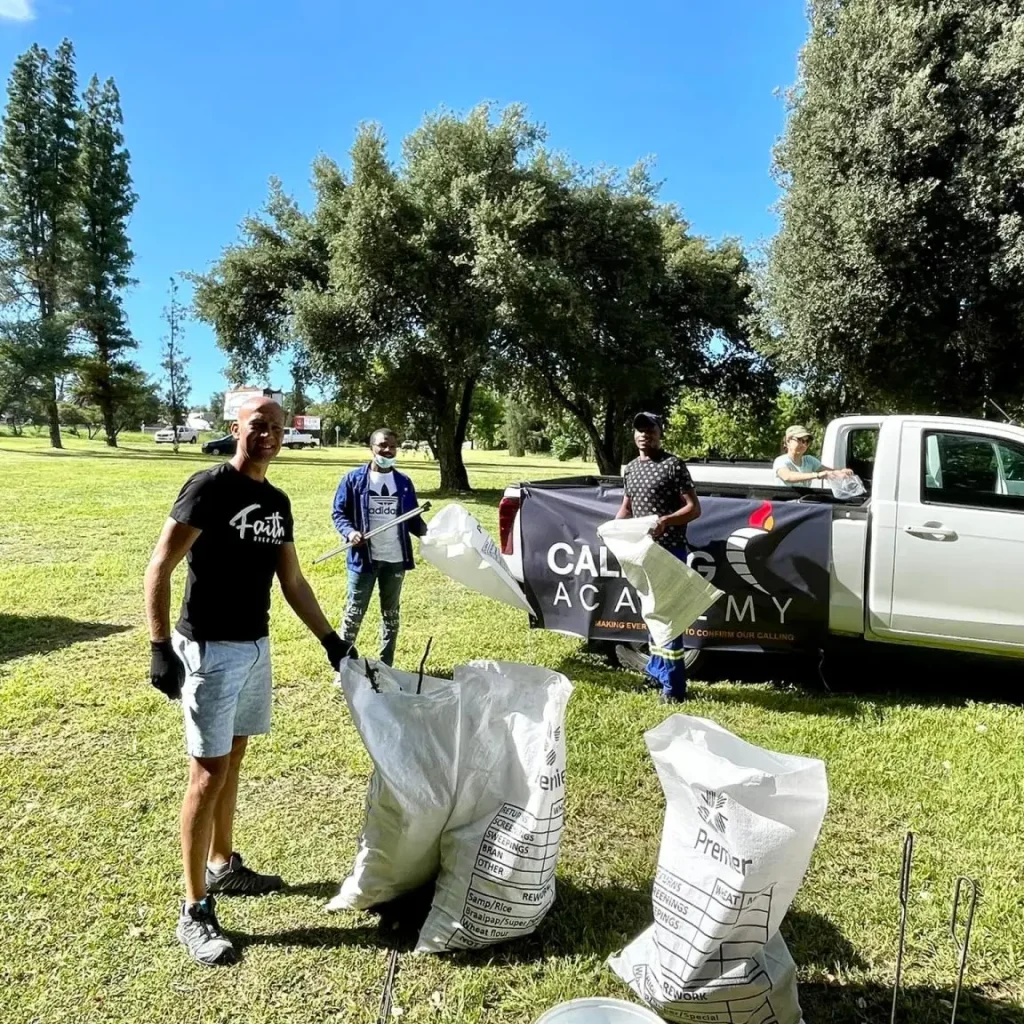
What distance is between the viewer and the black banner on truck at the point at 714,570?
4.92m

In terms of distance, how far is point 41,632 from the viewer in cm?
638

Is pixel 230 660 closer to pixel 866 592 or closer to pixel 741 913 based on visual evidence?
pixel 741 913

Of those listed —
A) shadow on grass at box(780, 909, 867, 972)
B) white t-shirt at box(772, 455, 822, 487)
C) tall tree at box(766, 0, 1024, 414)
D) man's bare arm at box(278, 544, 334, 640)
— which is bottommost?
shadow on grass at box(780, 909, 867, 972)

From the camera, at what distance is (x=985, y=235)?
12.6 m

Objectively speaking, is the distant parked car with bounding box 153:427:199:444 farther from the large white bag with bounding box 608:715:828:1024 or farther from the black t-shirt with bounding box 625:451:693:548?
the large white bag with bounding box 608:715:828:1024

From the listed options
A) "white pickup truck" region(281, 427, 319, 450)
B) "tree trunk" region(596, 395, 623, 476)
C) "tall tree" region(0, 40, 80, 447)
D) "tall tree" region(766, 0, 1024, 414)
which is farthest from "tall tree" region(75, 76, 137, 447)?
"tall tree" region(766, 0, 1024, 414)

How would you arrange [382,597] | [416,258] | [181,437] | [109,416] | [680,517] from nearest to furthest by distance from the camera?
[680,517] < [382,597] < [416,258] < [109,416] < [181,437]

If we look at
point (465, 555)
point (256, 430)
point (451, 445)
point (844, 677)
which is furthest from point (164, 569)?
point (451, 445)

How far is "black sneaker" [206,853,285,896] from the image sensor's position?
2744 mm

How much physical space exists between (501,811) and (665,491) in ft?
8.90

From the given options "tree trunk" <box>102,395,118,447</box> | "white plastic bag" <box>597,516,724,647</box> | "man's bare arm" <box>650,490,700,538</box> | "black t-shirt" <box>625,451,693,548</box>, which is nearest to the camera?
"white plastic bag" <box>597,516,724,647</box>

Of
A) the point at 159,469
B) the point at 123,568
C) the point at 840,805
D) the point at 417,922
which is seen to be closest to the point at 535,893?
the point at 417,922

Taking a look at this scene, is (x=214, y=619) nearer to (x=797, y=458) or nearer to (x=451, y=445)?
(x=797, y=458)

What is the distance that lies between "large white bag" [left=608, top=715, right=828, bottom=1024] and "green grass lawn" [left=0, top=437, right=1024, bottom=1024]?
383 mm
